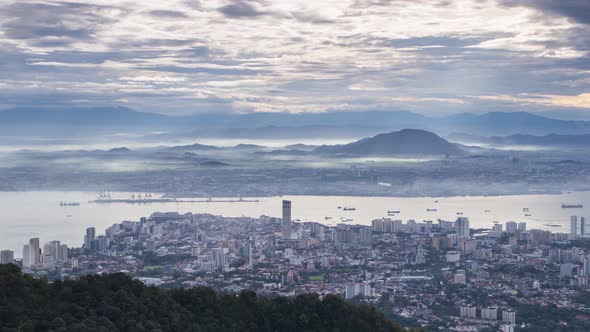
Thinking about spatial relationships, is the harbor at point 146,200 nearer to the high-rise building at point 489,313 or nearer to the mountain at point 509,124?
the high-rise building at point 489,313

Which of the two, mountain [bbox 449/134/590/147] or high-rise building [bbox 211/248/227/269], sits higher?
mountain [bbox 449/134/590/147]

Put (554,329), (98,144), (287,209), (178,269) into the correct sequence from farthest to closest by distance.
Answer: (98,144) < (287,209) < (178,269) < (554,329)

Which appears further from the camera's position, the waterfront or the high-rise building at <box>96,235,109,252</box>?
the waterfront

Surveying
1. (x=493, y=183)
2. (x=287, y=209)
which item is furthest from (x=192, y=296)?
(x=493, y=183)

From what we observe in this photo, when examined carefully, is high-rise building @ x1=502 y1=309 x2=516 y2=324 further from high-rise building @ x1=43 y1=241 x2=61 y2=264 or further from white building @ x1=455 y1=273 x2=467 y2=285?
high-rise building @ x1=43 y1=241 x2=61 y2=264

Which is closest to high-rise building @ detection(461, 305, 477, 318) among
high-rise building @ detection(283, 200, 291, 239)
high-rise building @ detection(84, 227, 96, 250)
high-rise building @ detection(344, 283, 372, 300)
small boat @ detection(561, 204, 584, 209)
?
high-rise building @ detection(344, 283, 372, 300)

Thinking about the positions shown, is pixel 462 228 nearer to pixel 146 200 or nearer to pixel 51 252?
pixel 51 252

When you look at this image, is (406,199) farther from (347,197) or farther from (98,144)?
(98,144)
